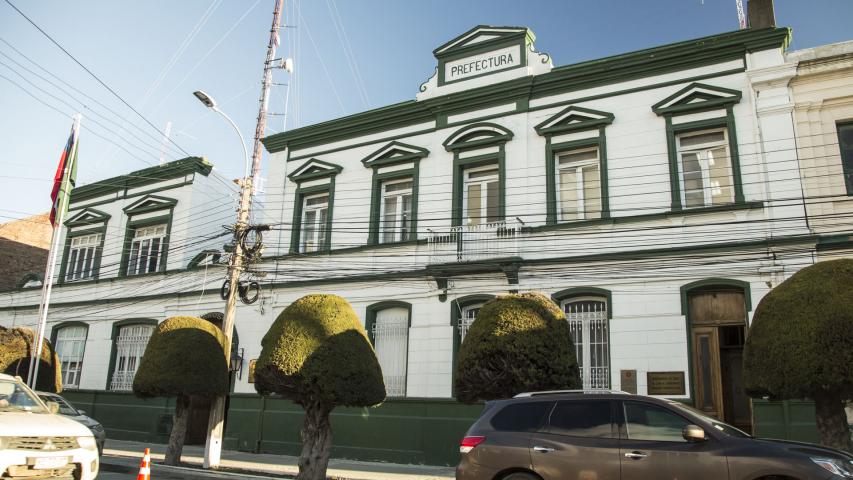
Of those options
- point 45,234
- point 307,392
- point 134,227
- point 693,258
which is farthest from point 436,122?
point 45,234

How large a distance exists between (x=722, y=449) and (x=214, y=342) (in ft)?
37.3

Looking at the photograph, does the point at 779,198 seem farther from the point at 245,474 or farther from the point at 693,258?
the point at 245,474

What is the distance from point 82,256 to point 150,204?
160 inches

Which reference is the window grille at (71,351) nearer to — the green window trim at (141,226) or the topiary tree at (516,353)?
the green window trim at (141,226)

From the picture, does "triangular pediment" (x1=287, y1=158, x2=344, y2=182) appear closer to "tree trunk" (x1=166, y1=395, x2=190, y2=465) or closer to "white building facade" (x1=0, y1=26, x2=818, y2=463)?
"white building facade" (x1=0, y1=26, x2=818, y2=463)

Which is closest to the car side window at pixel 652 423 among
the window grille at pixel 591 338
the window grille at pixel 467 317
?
the window grille at pixel 591 338

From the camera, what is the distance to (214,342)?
49.6 feet

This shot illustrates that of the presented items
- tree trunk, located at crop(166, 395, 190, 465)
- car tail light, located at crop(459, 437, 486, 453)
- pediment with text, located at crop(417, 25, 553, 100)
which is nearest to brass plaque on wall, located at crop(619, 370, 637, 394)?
car tail light, located at crop(459, 437, 486, 453)

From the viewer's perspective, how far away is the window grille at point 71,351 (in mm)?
23094

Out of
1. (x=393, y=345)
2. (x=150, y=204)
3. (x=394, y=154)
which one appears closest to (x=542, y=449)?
(x=393, y=345)

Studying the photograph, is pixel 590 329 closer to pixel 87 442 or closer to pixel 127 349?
pixel 87 442

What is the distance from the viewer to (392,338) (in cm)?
1731

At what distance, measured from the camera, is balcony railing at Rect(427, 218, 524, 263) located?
16.0m

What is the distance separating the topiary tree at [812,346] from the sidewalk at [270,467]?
664cm
